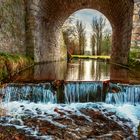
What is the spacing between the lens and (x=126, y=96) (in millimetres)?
7641

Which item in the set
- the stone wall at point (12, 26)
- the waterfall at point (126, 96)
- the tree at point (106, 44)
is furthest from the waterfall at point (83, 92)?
the tree at point (106, 44)

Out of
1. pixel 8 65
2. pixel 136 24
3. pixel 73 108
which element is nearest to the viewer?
pixel 73 108

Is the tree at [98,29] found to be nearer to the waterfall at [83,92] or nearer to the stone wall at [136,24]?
the stone wall at [136,24]

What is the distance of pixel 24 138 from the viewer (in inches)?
185

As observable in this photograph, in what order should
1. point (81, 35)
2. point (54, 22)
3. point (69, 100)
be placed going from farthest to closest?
point (81, 35)
point (54, 22)
point (69, 100)

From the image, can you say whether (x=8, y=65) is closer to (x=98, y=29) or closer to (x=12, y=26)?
(x=12, y=26)

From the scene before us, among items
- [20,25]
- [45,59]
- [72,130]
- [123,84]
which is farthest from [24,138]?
[45,59]

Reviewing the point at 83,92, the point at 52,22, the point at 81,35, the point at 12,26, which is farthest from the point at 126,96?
the point at 81,35

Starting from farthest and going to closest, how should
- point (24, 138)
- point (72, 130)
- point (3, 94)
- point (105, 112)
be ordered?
point (3, 94) < point (105, 112) < point (72, 130) < point (24, 138)

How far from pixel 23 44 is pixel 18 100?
6389mm

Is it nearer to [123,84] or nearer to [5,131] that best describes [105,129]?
[5,131]

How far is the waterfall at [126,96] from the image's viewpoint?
300 inches

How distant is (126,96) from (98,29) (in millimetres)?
42402

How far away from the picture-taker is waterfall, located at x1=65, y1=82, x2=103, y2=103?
7.65 meters
